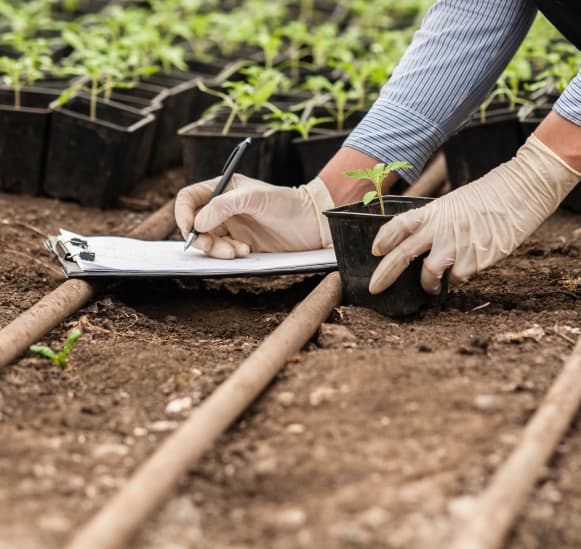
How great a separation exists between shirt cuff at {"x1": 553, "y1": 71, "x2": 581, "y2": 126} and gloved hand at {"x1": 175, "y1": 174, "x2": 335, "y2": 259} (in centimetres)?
75

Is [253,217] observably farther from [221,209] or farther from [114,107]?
[114,107]

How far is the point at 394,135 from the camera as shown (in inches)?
114

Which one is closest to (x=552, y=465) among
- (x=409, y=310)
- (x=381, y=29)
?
(x=409, y=310)

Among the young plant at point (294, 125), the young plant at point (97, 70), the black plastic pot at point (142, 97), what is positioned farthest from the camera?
the black plastic pot at point (142, 97)

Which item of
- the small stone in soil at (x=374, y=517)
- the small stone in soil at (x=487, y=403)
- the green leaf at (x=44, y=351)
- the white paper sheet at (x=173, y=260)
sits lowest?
the green leaf at (x=44, y=351)

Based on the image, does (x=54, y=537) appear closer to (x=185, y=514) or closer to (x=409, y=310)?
(x=185, y=514)

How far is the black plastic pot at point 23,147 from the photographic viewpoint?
12.2 feet

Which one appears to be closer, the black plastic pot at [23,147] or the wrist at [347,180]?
the wrist at [347,180]

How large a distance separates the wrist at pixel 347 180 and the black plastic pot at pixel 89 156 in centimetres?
108

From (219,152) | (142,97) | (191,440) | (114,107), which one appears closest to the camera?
(191,440)

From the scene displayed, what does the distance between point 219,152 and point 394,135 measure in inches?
35.8

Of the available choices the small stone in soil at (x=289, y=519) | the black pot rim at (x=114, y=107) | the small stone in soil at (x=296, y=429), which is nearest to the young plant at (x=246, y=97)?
the black pot rim at (x=114, y=107)

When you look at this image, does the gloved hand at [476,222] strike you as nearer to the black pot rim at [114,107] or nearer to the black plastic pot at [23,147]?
the black pot rim at [114,107]

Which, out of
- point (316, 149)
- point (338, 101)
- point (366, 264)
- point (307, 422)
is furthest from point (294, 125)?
point (307, 422)
